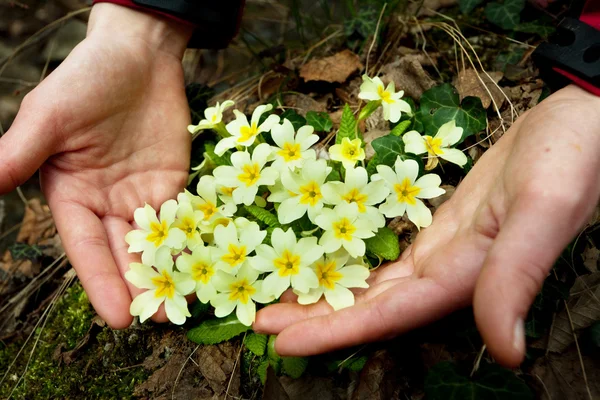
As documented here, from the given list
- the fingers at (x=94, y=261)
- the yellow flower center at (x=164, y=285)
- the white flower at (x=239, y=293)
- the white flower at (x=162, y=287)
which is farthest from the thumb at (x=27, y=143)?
the white flower at (x=239, y=293)

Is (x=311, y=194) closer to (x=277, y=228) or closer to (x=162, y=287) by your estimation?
(x=277, y=228)

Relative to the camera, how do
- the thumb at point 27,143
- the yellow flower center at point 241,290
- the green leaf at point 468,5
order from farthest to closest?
the green leaf at point 468,5 → the thumb at point 27,143 → the yellow flower center at point 241,290

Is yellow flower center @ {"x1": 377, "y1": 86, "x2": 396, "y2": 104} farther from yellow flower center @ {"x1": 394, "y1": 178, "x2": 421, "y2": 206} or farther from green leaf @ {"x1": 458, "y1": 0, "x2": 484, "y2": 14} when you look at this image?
green leaf @ {"x1": 458, "y1": 0, "x2": 484, "y2": 14}

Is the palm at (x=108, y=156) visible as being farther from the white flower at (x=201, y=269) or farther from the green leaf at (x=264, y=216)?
the green leaf at (x=264, y=216)

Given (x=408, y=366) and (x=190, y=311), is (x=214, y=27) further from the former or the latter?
(x=408, y=366)

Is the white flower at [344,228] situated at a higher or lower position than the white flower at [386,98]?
lower

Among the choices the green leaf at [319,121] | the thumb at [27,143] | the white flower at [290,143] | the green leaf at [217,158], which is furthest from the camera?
the green leaf at [319,121]

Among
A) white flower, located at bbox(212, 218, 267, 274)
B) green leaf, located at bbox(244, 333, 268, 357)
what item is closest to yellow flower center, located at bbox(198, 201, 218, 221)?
white flower, located at bbox(212, 218, 267, 274)
